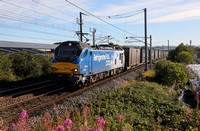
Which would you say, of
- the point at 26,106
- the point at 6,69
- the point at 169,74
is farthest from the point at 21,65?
the point at 169,74

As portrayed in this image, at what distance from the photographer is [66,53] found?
11656 millimetres

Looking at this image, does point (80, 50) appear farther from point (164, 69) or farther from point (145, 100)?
point (164, 69)

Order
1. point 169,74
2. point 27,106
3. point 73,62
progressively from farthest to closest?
point 169,74
point 73,62
point 27,106

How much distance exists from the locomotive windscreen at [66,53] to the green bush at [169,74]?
33.3 feet

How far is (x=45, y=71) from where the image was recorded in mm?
19469

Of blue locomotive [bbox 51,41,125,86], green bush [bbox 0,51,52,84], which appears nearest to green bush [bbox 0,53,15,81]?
green bush [bbox 0,51,52,84]

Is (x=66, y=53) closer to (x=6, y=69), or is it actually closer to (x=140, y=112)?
(x=140, y=112)

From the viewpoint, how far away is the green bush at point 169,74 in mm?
16859

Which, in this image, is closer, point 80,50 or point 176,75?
point 80,50

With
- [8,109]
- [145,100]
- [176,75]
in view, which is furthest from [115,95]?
[176,75]

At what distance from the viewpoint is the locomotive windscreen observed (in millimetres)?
11305

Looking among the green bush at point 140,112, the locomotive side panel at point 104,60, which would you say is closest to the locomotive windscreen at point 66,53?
the locomotive side panel at point 104,60

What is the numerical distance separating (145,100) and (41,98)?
5.89 meters

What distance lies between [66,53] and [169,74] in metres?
10.8
